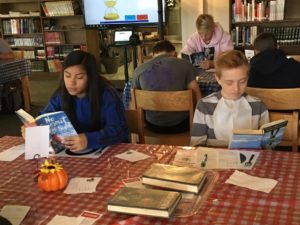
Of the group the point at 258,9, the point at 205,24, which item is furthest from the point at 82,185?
the point at 258,9

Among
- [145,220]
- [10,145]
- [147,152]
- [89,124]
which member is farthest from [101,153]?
[145,220]

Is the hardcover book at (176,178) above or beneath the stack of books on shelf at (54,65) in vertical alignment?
above

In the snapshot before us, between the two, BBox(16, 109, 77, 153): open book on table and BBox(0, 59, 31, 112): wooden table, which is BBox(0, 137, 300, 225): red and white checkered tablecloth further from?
BBox(0, 59, 31, 112): wooden table

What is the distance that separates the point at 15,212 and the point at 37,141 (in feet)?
1.34

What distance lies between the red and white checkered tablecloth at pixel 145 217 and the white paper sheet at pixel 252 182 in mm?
21

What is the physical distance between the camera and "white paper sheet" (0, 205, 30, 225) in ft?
4.20

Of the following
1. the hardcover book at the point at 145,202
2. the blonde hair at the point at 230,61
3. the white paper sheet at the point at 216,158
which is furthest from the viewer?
the blonde hair at the point at 230,61

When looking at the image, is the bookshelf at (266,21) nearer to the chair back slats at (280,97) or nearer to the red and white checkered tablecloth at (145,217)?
the chair back slats at (280,97)

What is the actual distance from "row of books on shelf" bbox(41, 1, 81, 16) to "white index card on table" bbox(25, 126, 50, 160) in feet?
20.1

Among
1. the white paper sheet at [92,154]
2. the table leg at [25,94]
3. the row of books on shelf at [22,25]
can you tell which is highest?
the row of books on shelf at [22,25]

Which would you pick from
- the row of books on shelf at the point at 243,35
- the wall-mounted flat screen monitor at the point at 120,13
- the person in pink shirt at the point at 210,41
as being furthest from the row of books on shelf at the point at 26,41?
the person in pink shirt at the point at 210,41

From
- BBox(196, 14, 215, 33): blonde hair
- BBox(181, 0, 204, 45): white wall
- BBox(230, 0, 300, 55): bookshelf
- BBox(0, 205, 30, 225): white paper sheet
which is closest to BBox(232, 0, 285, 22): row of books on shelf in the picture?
BBox(230, 0, 300, 55): bookshelf

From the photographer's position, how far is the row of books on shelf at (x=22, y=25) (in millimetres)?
7836

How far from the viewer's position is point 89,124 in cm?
218
